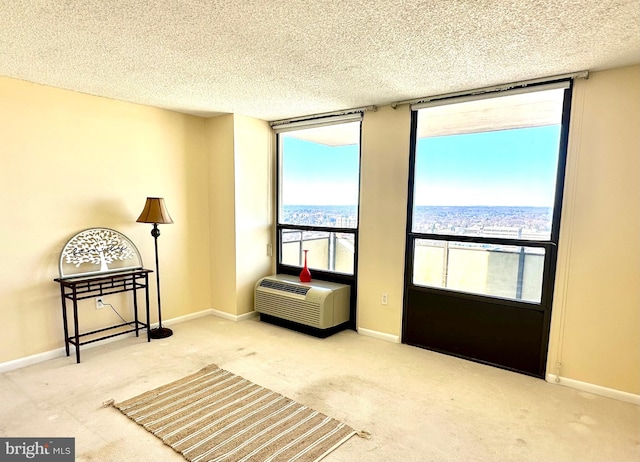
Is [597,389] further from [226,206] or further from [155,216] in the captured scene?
[155,216]

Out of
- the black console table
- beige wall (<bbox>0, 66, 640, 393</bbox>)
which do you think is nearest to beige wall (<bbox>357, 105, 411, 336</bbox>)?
beige wall (<bbox>0, 66, 640, 393</bbox>)

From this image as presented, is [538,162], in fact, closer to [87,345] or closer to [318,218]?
[318,218]

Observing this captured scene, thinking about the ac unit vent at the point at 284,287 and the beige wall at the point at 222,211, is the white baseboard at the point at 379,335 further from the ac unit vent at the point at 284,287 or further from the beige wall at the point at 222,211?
the beige wall at the point at 222,211

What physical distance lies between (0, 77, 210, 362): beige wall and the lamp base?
27 centimetres

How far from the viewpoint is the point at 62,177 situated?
10.2ft

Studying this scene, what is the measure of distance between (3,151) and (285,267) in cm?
285

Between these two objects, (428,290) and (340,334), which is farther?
(340,334)

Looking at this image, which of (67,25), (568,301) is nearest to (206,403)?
(67,25)

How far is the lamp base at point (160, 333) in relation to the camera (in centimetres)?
362

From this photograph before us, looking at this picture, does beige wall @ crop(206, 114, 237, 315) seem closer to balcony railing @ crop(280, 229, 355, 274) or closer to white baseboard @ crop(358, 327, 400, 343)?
balcony railing @ crop(280, 229, 355, 274)

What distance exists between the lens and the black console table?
3002 mm

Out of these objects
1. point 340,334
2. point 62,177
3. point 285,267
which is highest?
point 62,177

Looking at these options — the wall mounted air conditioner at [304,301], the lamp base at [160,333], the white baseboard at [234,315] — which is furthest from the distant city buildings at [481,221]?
the lamp base at [160,333]

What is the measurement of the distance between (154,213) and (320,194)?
5.90 ft
